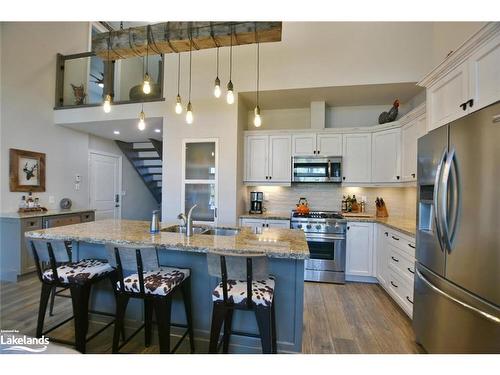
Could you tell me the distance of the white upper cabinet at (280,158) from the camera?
3938mm

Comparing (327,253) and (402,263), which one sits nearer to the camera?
(402,263)

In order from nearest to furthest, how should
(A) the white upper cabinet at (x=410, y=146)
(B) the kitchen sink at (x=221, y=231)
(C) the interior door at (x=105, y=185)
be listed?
(B) the kitchen sink at (x=221, y=231), (A) the white upper cabinet at (x=410, y=146), (C) the interior door at (x=105, y=185)

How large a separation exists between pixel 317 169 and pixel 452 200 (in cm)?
232

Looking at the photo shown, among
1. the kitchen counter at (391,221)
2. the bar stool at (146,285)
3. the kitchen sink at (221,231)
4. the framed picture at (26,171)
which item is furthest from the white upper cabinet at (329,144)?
the framed picture at (26,171)

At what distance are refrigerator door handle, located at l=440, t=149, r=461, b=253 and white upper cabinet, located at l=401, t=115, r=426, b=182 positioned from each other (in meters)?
1.50

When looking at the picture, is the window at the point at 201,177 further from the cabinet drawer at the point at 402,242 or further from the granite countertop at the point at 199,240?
the cabinet drawer at the point at 402,242

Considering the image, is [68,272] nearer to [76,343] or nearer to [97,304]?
[76,343]

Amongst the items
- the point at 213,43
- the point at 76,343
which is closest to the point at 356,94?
the point at 213,43

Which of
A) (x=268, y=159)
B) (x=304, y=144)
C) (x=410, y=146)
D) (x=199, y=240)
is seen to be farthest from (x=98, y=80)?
(x=410, y=146)

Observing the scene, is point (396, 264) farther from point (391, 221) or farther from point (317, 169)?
point (317, 169)

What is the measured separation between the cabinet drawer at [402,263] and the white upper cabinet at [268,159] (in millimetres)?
1777

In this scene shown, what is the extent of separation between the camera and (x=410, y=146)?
3125mm

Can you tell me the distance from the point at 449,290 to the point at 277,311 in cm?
122

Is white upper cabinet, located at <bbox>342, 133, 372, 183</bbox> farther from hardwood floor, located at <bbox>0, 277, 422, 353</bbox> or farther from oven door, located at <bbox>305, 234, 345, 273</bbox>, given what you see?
hardwood floor, located at <bbox>0, 277, 422, 353</bbox>
